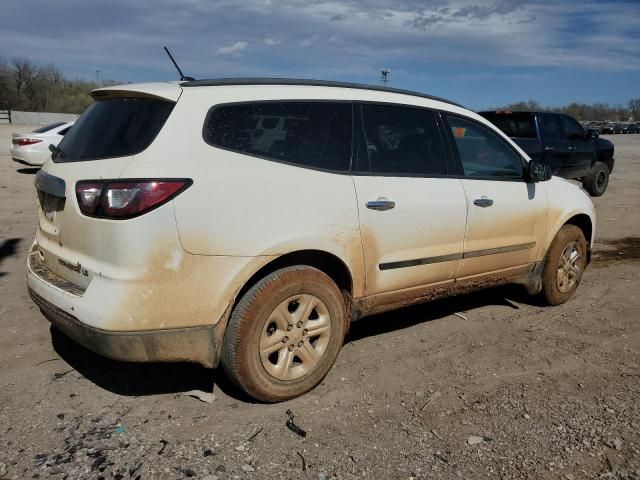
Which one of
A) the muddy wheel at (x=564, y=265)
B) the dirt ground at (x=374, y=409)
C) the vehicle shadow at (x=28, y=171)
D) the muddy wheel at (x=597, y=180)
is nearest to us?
the dirt ground at (x=374, y=409)

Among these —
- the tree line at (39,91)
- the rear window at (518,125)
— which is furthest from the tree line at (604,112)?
the rear window at (518,125)

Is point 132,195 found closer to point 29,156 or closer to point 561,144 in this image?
point 561,144

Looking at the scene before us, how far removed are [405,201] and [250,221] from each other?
116cm

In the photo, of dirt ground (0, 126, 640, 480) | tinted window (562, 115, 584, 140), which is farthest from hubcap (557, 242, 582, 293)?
tinted window (562, 115, 584, 140)

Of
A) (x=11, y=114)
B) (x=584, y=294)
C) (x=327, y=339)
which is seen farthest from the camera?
(x=11, y=114)

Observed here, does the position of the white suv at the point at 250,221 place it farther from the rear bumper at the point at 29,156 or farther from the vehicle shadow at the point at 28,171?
the vehicle shadow at the point at 28,171

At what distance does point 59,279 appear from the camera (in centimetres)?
329

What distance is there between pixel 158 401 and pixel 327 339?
106 centimetres

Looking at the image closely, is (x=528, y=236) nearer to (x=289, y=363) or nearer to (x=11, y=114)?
(x=289, y=363)

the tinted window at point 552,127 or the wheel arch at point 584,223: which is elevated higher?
the tinted window at point 552,127

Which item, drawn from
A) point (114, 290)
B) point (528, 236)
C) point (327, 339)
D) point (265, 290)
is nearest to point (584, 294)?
point (528, 236)

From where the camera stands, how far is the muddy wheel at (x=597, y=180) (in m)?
13.1

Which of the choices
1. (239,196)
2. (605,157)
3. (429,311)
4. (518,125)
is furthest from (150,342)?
(605,157)

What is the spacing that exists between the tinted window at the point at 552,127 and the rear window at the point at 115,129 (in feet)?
31.7
